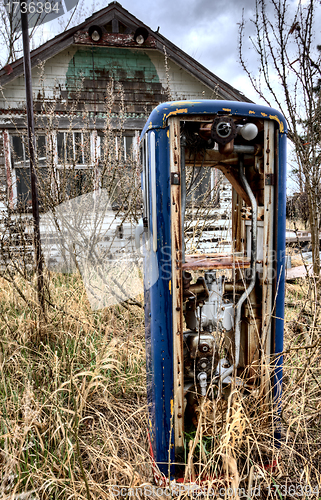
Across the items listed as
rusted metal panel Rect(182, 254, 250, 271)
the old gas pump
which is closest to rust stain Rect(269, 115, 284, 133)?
the old gas pump

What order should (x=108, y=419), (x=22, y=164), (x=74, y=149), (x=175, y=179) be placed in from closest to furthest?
1. (x=175, y=179)
2. (x=108, y=419)
3. (x=74, y=149)
4. (x=22, y=164)

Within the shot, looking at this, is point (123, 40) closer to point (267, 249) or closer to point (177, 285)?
point (267, 249)

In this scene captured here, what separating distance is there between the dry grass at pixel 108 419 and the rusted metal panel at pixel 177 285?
0.38 feet

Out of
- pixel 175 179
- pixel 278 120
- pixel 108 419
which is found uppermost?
pixel 278 120

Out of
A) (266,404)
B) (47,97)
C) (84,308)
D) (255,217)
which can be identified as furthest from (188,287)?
(47,97)

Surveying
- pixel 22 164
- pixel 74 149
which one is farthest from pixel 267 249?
pixel 22 164

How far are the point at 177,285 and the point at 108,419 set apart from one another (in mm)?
1351

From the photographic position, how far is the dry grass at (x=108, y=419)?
5.19ft

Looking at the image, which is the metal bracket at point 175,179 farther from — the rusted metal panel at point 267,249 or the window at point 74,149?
the window at point 74,149

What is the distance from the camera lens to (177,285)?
1.56m

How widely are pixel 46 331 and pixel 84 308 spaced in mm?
658

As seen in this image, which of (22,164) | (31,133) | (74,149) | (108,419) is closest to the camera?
(108,419)

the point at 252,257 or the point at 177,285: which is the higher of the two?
the point at 252,257

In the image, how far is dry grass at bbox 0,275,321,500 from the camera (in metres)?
1.58
